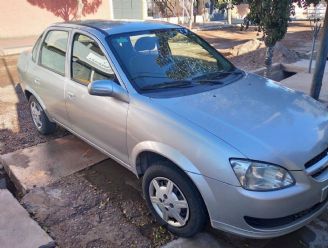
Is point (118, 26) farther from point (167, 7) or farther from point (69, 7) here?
point (167, 7)

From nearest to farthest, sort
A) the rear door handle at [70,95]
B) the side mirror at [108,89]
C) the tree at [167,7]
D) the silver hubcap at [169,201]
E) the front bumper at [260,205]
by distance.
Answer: the front bumper at [260,205] < the silver hubcap at [169,201] < the side mirror at [108,89] < the rear door handle at [70,95] < the tree at [167,7]

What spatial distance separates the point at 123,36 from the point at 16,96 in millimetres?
4472

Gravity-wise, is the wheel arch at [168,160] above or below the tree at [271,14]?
below

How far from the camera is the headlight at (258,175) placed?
254cm

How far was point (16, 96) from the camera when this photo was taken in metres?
7.39

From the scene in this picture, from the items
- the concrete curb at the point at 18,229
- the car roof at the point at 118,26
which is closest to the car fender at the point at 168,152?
the concrete curb at the point at 18,229

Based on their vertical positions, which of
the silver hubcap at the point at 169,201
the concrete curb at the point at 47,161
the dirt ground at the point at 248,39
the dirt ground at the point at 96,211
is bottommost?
the dirt ground at the point at 96,211

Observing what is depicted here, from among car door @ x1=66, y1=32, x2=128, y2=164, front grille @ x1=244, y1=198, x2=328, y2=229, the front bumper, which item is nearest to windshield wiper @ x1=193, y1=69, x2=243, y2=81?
car door @ x1=66, y1=32, x2=128, y2=164

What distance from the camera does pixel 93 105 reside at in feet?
12.1

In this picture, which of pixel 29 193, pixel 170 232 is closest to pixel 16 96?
pixel 29 193

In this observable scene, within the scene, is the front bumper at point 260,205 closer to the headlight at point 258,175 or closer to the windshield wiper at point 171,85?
the headlight at point 258,175

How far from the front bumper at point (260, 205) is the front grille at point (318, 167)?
0.05 m

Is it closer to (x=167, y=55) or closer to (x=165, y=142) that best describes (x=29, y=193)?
(x=165, y=142)

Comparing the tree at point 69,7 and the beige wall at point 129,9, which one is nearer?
the tree at point 69,7
